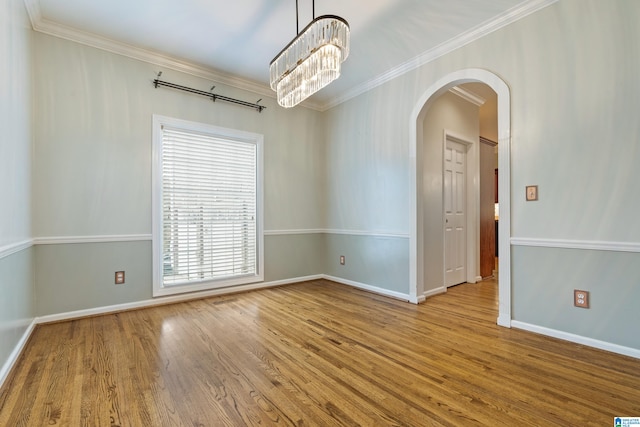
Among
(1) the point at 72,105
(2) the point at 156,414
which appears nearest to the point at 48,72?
(1) the point at 72,105

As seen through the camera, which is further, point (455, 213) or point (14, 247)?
point (455, 213)

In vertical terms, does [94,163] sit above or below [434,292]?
above

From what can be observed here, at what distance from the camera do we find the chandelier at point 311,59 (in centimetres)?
198

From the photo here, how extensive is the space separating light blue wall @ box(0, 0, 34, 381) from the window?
1.03 metres

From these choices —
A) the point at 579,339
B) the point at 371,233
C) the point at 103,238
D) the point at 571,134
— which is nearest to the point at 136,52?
the point at 103,238

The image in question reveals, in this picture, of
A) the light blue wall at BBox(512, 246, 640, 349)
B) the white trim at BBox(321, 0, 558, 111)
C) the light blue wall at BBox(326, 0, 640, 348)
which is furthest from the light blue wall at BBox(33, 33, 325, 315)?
the light blue wall at BBox(512, 246, 640, 349)

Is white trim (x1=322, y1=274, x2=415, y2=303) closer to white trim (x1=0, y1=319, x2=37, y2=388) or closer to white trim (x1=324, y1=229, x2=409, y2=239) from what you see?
white trim (x1=324, y1=229, x2=409, y2=239)

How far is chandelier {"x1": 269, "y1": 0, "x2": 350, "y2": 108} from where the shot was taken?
198 centimetres

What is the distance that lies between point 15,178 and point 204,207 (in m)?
1.76

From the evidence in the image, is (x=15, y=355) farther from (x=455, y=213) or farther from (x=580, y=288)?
(x=455, y=213)

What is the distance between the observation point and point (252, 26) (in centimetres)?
283

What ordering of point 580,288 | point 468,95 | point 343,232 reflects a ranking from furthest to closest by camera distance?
1. point 343,232
2. point 468,95
3. point 580,288

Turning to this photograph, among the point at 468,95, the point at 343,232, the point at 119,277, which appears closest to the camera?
the point at 119,277

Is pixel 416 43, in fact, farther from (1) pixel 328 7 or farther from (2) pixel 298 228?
(2) pixel 298 228
